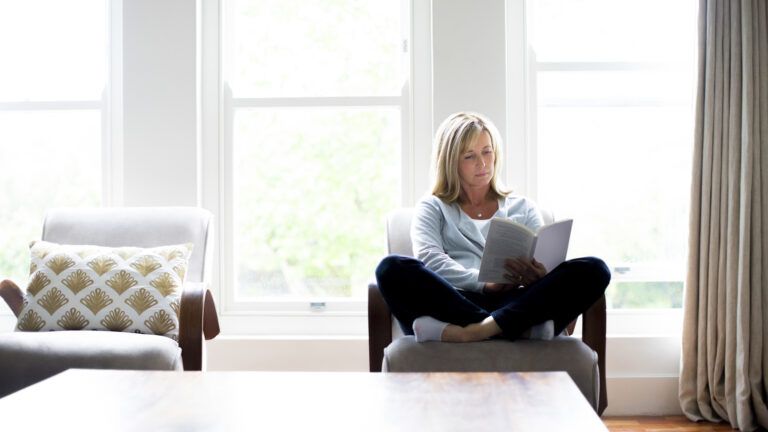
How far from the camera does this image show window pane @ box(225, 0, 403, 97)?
375 centimetres

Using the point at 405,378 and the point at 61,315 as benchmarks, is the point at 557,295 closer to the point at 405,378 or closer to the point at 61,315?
the point at 405,378

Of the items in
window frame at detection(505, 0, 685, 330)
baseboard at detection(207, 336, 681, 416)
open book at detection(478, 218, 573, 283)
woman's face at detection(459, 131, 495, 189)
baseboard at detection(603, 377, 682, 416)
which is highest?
window frame at detection(505, 0, 685, 330)

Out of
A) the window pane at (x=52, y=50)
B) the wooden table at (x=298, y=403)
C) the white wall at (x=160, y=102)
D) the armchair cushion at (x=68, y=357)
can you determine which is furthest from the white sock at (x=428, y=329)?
the window pane at (x=52, y=50)

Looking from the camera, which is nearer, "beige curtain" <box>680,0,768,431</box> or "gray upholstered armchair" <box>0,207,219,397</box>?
"gray upholstered armchair" <box>0,207,219,397</box>

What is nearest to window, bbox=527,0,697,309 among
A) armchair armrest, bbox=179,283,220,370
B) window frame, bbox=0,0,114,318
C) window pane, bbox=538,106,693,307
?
window pane, bbox=538,106,693,307

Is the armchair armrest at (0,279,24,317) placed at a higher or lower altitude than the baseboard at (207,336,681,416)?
higher

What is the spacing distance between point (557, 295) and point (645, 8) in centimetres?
200

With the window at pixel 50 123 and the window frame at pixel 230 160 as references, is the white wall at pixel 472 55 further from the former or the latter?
the window at pixel 50 123

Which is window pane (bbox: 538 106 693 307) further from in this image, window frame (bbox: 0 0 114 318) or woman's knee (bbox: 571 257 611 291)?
window frame (bbox: 0 0 114 318)

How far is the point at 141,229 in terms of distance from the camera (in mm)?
3051

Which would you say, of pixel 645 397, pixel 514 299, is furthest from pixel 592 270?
pixel 645 397

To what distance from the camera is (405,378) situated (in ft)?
5.72

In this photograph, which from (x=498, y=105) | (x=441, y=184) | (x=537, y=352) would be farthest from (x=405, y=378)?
(x=498, y=105)

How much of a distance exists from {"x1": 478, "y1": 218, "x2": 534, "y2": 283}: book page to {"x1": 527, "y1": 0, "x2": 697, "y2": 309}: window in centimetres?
136
